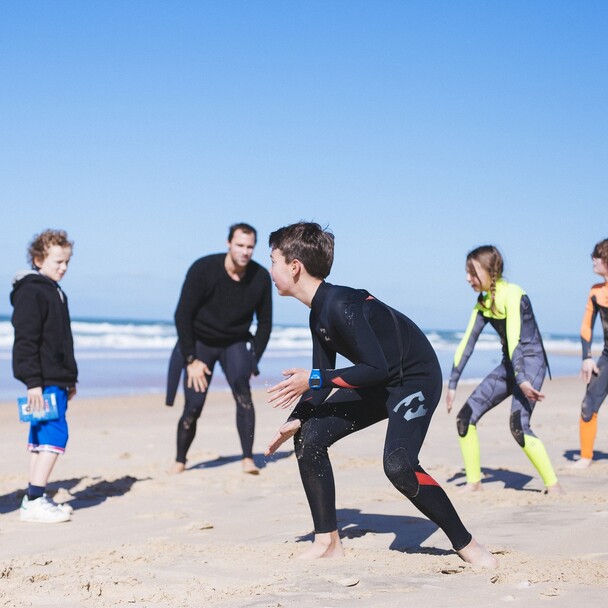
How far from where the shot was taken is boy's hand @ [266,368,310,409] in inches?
149

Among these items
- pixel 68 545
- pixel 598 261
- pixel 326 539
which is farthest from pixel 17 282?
pixel 598 261

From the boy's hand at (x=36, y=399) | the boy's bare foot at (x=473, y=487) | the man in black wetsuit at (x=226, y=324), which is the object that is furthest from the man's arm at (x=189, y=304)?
the boy's bare foot at (x=473, y=487)

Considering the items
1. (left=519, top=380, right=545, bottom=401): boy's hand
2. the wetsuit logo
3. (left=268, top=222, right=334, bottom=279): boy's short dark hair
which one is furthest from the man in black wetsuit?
the wetsuit logo

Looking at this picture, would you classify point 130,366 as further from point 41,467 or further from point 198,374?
point 41,467

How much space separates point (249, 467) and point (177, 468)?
66 centimetres

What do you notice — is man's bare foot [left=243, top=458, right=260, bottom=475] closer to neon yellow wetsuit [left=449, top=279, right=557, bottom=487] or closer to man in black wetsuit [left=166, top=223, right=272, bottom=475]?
man in black wetsuit [left=166, top=223, right=272, bottom=475]

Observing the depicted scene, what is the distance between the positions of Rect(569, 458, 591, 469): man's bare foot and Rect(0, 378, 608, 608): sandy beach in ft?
0.30

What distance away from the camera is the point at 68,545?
16.2 feet

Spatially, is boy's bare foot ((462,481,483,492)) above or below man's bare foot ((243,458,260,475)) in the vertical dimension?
above

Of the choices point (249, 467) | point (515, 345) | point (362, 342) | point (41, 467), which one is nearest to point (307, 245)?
point (362, 342)

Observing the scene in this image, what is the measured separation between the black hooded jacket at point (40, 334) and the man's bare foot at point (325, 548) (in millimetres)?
2278

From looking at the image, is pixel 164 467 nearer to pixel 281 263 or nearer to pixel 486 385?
pixel 486 385

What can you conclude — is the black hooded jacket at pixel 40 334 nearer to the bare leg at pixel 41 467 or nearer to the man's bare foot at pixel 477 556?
the bare leg at pixel 41 467

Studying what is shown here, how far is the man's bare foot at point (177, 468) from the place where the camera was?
24.6 feet
